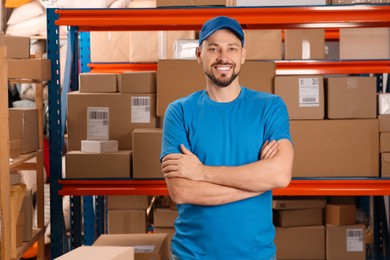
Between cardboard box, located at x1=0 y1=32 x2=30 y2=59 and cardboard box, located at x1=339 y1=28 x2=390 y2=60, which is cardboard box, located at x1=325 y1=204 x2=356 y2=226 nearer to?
cardboard box, located at x1=339 y1=28 x2=390 y2=60

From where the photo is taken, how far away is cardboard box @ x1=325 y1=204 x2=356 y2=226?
4.70 metres

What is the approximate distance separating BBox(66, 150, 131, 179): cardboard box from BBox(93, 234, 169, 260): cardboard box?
1.39 ft

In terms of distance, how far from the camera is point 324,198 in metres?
4.88

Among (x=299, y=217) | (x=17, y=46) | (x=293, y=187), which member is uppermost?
(x=17, y=46)

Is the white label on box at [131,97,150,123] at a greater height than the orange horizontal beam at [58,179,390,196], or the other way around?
the white label on box at [131,97,150,123]

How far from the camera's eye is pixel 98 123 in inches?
Result: 157


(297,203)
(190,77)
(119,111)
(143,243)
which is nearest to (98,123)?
(119,111)

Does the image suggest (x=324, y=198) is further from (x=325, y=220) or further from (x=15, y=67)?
(x=15, y=67)

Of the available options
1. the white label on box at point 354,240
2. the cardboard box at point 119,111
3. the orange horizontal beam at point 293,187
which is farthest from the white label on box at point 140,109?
the white label on box at point 354,240

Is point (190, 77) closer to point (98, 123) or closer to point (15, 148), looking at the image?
point (98, 123)

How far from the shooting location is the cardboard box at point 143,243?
3.33m

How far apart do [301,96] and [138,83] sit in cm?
100

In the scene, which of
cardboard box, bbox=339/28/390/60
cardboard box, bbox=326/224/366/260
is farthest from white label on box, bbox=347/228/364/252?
cardboard box, bbox=339/28/390/60

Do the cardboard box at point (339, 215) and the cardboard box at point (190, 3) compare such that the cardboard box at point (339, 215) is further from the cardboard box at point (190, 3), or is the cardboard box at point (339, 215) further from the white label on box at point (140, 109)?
the cardboard box at point (190, 3)
